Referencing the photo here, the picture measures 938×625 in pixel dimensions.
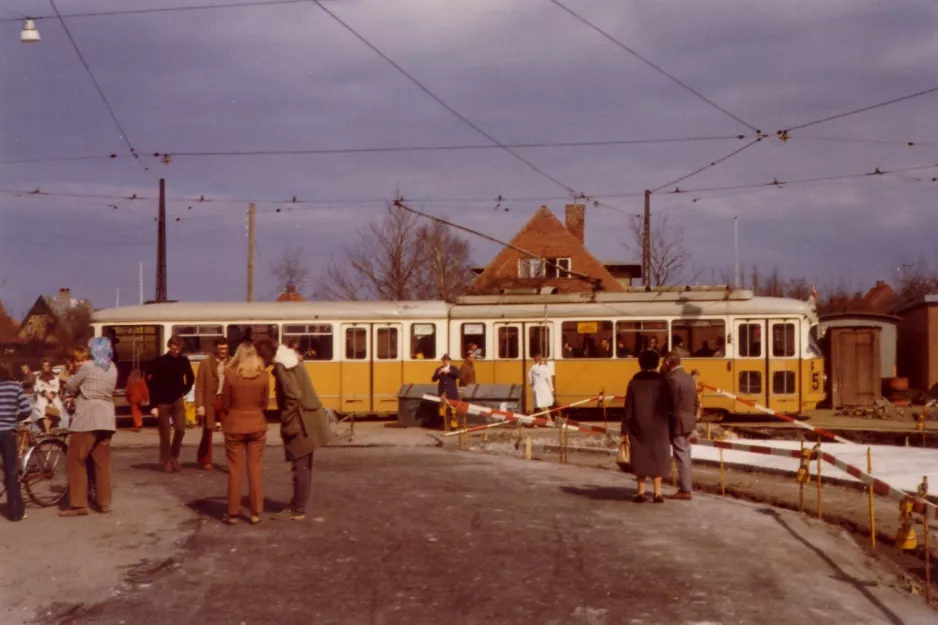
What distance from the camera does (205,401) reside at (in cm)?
1540

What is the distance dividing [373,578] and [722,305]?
21754mm

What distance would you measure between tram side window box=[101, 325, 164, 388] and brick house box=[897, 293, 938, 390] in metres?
25.6

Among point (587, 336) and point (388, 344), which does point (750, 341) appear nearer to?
point (587, 336)

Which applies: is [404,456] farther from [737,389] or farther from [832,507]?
[737,389]

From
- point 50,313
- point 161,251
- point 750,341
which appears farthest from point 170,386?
point 50,313

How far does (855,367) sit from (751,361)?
20.0ft

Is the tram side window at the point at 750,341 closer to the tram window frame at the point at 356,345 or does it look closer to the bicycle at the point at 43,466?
the tram window frame at the point at 356,345

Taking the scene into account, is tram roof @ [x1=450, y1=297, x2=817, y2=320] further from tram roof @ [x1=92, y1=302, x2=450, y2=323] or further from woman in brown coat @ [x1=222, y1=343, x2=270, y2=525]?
woman in brown coat @ [x1=222, y1=343, x2=270, y2=525]

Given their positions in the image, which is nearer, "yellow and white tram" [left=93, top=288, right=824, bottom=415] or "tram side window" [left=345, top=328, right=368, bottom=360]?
"yellow and white tram" [left=93, top=288, right=824, bottom=415]

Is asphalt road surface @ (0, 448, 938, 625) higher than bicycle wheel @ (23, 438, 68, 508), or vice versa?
bicycle wheel @ (23, 438, 68, 508)

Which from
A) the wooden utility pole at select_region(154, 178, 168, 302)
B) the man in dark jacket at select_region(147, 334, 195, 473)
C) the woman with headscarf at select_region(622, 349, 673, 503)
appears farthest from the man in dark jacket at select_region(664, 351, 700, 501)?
the wooden utility pole at select_region(154, 178, 168, 302)

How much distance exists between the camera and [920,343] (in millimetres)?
40625

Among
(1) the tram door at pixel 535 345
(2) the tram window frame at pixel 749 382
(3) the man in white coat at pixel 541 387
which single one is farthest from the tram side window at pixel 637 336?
(3) the man in white coat at pixel 541 387

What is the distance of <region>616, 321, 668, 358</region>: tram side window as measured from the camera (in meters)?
29.6
